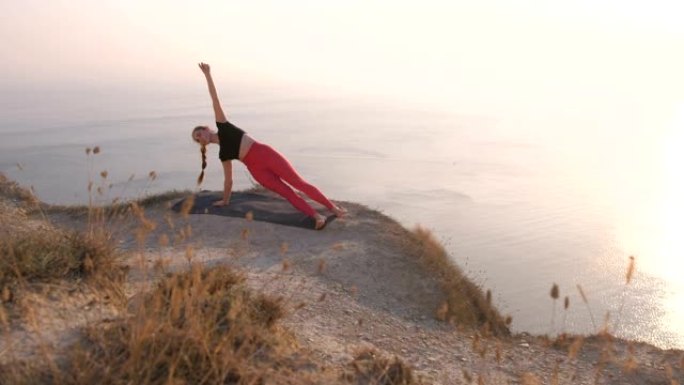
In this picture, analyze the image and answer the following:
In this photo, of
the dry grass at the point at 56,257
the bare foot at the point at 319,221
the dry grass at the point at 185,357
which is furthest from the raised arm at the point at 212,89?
the dry grass at the point at 185,357

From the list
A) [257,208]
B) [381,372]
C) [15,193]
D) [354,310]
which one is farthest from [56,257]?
[15,193]

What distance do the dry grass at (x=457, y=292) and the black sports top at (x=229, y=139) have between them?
3.71 meters

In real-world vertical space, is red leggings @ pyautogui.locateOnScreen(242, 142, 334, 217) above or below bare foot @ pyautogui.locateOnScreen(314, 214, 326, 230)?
above

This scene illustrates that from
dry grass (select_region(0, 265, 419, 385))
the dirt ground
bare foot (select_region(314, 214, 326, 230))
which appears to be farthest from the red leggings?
dry grass (select_region(0, 265, 419, 385))

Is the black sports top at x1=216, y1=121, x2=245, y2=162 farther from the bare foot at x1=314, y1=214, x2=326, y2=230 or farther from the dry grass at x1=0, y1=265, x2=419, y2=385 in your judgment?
the dry grass at x1=0, y1=265, x2=419, y2=385

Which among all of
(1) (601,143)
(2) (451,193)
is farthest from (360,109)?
(2) (451,193)

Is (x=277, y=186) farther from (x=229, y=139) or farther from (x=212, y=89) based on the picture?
(x=212, y=89)

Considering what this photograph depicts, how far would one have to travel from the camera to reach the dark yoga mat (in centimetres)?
1075

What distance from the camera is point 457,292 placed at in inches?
366

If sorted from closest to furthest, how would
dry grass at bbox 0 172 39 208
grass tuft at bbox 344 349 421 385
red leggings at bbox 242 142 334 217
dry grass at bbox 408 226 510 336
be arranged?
1. grass tuft at bbox 344 349 421 385
2. dry grass at bbox 408 226 510 336
3. red leggings at bbox 242 142 334 217
4. dry grass at bbox 0 172 39 208

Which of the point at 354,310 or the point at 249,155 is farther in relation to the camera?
the point at 249,155

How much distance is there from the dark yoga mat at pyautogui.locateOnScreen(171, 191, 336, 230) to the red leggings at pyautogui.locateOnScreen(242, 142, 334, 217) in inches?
24.8

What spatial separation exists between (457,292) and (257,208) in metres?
4.36

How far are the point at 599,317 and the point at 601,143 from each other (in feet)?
150
